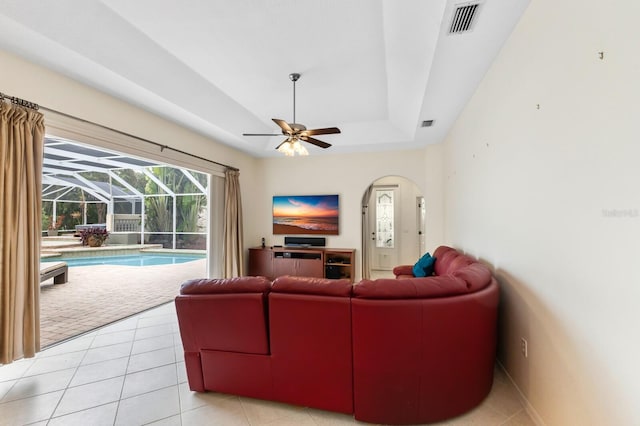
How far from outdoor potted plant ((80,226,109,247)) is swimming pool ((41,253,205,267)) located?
0.88 meters

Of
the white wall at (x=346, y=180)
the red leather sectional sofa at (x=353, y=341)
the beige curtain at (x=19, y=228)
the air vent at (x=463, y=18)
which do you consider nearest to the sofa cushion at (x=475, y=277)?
the red leather sectional sofa at (x=353, y=341)

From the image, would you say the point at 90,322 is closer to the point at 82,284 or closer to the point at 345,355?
the point at 82,284

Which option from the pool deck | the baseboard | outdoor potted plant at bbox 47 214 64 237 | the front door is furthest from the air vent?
outdoor potted plant at bbox 47 214 64 237

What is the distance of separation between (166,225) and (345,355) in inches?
364

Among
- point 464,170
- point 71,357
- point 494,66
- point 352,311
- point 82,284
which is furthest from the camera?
point 82,284

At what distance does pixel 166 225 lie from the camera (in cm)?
911

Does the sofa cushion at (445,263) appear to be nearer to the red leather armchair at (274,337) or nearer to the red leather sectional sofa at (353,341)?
the red leather sectional sofa at (353,341)

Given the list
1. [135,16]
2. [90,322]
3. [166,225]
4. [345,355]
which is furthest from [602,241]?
[166,225]

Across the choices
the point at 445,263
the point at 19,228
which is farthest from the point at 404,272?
the point at 19,228

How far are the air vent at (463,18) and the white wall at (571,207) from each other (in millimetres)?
345

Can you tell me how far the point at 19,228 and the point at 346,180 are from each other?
445 cm

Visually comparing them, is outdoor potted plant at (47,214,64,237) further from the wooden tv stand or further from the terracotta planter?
the wooden tv stand

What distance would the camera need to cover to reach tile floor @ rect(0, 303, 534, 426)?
1.70 meters

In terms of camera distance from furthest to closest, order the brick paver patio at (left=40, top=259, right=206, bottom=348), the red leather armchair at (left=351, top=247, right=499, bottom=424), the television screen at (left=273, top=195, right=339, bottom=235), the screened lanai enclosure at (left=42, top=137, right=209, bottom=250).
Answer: the screened lanai enclosure at (left=42, top=137, right=209, bottom=250) → the television screen at (left=273, top=195, right=339, bottom=235) → the brick paver patio at (left=40, top=259, right=206, bottom=348) → the red leather armchair at (left=351, top=247, right=499, bottom=424)
